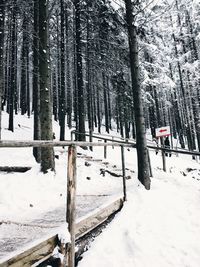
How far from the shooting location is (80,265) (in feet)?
10.8

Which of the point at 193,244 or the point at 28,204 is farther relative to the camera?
the point at 28,204

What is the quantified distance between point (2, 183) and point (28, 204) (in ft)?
3.79

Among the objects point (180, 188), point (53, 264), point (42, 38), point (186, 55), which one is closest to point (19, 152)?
point (42, 38)

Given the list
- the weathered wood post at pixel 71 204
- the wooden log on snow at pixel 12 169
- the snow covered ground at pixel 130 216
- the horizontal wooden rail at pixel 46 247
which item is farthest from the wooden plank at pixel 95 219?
the wooden log on snow at pixel 12 169

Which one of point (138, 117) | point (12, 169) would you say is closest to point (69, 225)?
point (138, 117)

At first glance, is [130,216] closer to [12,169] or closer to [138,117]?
[138,117]

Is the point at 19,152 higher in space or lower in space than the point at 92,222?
higher

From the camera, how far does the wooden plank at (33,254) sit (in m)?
2.31

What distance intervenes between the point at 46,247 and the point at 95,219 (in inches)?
53.4

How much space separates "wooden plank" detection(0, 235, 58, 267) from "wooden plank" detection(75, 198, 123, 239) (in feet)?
1.89

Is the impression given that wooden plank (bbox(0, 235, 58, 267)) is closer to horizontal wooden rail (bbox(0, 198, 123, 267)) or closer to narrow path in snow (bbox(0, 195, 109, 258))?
horizontal wooden rail (bbox(0, 198, 123, 267))

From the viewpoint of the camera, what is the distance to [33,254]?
8.51ft

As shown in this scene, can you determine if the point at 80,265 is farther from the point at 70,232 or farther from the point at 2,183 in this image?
the point at 2,183

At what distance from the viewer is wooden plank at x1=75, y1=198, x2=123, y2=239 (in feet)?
11.5
